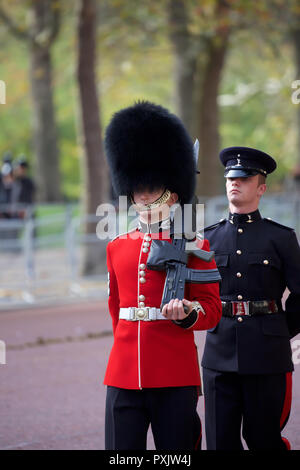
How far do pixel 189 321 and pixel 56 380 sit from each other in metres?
4.45

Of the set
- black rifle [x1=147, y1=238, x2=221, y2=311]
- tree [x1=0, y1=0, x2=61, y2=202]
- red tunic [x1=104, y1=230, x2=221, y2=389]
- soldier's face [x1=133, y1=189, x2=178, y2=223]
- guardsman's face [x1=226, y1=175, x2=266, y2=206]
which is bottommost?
red tunic [x1=104, y1=230, x2=221, y2=389]

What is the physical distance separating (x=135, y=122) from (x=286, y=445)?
6.03 ft

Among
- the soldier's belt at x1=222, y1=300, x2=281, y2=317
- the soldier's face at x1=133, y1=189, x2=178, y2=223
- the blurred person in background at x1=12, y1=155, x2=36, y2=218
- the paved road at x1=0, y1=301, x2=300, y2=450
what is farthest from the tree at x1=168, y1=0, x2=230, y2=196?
the soldier's face at x1=133, y1=189, x2=178, y2=223

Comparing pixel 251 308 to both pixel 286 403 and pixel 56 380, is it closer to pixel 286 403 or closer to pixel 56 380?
pixel 286 403

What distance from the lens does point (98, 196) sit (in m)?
15.1

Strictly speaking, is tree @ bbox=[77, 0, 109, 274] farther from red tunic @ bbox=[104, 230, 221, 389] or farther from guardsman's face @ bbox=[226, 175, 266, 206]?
red tunic @ bbox=[104, 230, 221, 389]

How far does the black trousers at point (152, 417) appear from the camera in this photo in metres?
3.78

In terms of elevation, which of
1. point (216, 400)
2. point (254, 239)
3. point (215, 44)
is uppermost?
point (215, 44)

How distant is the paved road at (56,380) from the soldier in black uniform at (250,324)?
1299 millimetres

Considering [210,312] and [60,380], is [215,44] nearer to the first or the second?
[60,380]

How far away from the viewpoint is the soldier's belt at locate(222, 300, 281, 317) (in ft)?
14.9

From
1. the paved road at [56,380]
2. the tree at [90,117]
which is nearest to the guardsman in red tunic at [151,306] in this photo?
the paved road at [56,380]

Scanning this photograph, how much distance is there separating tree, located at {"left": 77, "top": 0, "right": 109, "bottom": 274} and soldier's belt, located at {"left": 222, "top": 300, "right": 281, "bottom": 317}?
1036cm

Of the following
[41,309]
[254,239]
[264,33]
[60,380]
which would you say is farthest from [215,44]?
[254,239]
